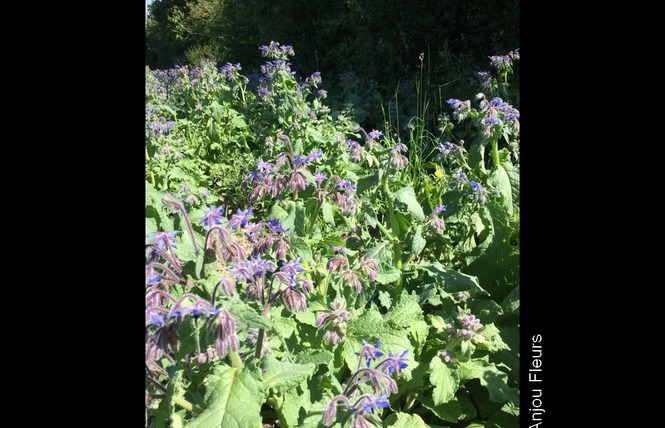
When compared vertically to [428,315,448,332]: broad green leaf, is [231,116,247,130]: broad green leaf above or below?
above

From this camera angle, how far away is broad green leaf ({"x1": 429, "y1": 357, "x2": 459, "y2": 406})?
1.76m

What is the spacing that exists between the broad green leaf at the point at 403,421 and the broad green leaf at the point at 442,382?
0.09m

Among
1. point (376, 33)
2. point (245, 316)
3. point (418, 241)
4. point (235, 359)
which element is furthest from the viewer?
point (376, 33)

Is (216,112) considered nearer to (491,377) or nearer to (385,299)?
(385,299)

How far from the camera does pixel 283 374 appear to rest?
1.35 m

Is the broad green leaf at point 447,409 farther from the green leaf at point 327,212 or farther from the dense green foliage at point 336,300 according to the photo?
the green leaf at point 327,212

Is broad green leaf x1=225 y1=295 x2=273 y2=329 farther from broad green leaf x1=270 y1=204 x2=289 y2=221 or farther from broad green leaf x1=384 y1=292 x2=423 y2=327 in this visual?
broad green leaf x1=270 y1=204 x2=289 y2=221

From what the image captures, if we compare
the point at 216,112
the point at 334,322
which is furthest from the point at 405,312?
the point at 216,112

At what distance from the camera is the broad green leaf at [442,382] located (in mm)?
1760

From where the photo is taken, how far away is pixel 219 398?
3.90ft

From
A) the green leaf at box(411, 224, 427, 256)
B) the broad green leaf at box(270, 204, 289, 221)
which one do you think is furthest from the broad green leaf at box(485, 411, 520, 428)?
the broad green leaf at box(270, 204, 289, 221)

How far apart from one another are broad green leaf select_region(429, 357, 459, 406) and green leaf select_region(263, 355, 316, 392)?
0.59m

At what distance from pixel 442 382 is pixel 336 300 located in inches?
18.0
